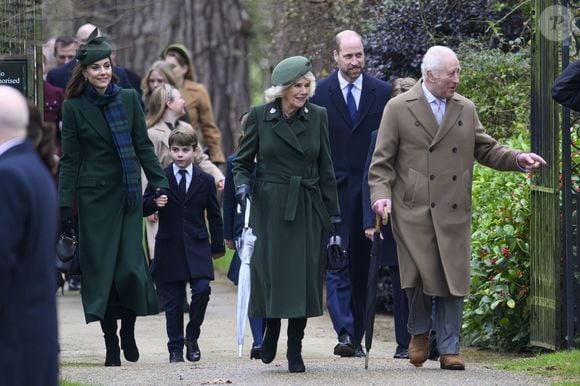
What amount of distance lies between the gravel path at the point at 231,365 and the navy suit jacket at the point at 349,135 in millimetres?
1018

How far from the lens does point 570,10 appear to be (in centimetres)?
1027

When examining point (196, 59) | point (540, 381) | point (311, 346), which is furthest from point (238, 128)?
point (540, 381)

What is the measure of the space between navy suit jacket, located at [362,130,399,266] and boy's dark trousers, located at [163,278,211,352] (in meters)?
1.19

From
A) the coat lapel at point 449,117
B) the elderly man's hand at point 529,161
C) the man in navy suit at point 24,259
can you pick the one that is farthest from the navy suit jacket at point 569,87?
the man in navy suit at point 24,259

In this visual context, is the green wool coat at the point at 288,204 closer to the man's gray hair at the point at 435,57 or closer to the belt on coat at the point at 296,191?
the belt on coat at the point at 296,191

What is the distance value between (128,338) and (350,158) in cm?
201

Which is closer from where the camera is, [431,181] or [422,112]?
[431,181]

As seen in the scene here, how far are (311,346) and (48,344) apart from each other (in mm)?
6369

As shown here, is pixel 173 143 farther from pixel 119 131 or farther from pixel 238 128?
pixel 238 128

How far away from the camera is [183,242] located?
10898 mm

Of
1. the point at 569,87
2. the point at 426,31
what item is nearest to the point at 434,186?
the point at 569,87

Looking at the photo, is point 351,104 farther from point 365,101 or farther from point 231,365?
point 231,365

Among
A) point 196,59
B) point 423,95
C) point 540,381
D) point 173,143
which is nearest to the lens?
point 540,381

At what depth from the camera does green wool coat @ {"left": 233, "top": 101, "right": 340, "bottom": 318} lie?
9.37 m
